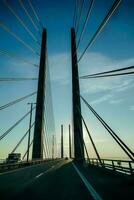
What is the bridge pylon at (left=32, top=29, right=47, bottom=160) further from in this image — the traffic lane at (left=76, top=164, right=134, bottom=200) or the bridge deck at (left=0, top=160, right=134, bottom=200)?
the bridge deck at (left=0, top=160, right=134, bottom=200)

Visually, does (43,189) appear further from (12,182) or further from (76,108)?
(76,108)

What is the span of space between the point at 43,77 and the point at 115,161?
2173cm

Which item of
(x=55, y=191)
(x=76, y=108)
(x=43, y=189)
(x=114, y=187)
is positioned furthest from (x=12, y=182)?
(x=76, y=108)

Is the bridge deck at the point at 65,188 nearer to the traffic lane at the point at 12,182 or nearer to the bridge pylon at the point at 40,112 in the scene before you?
the traffic lane at the point at 12,182

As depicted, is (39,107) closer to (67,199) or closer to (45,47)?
(45,47)

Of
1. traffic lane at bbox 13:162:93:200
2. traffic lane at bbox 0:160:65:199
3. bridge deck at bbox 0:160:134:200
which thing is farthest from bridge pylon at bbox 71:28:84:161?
traffic lane at bbox 13:162:93:200

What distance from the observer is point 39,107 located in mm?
33250

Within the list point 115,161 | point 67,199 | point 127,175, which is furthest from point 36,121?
point 67,199

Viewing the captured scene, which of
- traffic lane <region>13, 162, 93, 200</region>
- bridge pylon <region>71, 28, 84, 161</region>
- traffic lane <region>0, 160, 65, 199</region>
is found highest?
bridge pylon <region>71, 28, 84, 161</region>

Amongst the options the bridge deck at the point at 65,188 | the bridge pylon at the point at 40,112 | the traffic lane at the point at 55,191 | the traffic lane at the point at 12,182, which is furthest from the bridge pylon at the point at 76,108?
the traffic lane at the point at 55,191

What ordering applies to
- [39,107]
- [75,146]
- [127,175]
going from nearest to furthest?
1. [127,175]
2. [75,146]
3. [39,107]

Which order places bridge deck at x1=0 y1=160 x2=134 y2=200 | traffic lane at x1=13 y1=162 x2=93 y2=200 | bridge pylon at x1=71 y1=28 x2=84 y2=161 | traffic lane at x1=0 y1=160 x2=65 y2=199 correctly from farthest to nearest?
bridge pylon at x1=71 y1=28 x2=84 y2=161, traffic lane at x1=0 y1=160 x2=65 y2=199, bridge deck at x1=0 y1=160 x2=134 y2=200, traffic lane at x1=13 y1=162 x2=93 y2=200

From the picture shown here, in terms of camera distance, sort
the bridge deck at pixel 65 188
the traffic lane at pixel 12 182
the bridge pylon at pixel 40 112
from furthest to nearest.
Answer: the bridge pylon at pixel 40 112
the traffic lane at pixel 12 182
the bridge deck at pixel 65 188

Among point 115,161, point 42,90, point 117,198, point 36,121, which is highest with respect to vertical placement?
point 42,90
